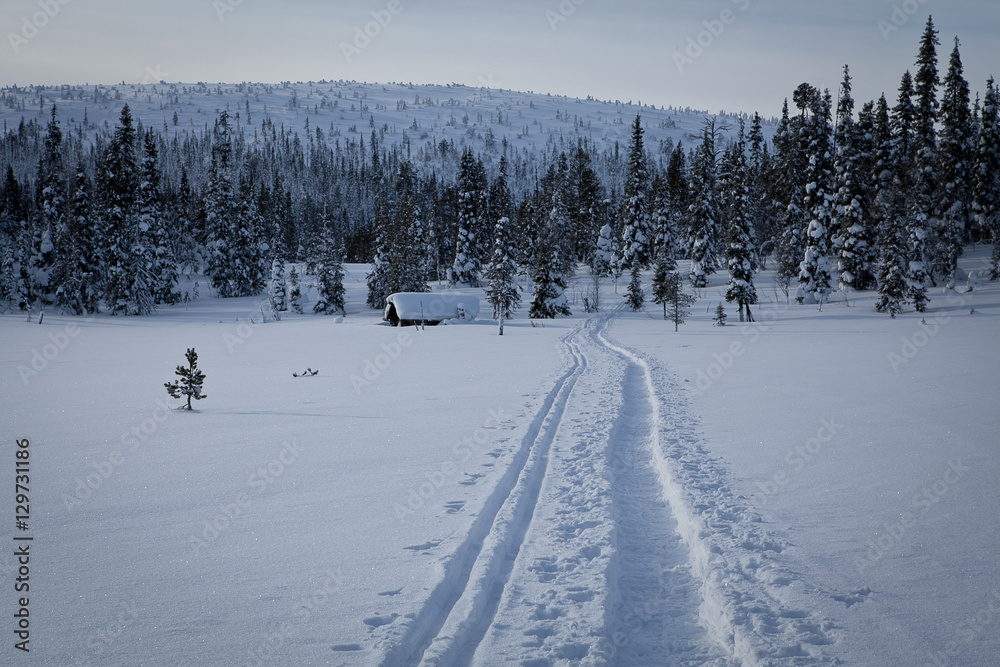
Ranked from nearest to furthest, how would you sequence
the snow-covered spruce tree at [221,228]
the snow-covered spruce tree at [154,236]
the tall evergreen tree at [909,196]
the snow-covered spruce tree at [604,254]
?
the tall evergreen tree at [909,196] < the snow-covered spruce tree at [154,236] < the snow-covered spruce tree at [221,228] < the snow-covered spruce tree at [604,254]

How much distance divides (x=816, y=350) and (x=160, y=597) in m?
23.0

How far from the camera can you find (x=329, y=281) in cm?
4972

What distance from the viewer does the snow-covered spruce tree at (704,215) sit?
2000 inches

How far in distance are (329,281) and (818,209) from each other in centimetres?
4189

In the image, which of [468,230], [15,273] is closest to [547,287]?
[468,230]

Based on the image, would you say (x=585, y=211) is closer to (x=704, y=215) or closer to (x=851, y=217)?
(x=704, y=215)

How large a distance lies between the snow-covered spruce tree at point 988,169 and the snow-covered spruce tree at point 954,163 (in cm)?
62

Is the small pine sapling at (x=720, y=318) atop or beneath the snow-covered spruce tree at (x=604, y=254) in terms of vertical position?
beneath

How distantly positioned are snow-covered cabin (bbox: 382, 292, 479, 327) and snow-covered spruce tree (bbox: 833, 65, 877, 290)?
28748 millimetres

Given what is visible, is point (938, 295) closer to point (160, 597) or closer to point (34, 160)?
point (160, 597)

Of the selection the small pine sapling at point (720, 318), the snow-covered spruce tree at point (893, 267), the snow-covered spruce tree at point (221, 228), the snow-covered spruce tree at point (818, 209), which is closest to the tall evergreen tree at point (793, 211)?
the snow-covered spruce tree at point (818, 209)

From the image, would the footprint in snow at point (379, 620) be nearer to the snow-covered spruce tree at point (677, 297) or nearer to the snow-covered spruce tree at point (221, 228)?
the snow-covered spruce tree at point (677, 297)

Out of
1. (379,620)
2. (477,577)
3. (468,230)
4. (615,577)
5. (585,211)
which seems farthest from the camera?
(585,211)

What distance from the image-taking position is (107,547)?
579cm
